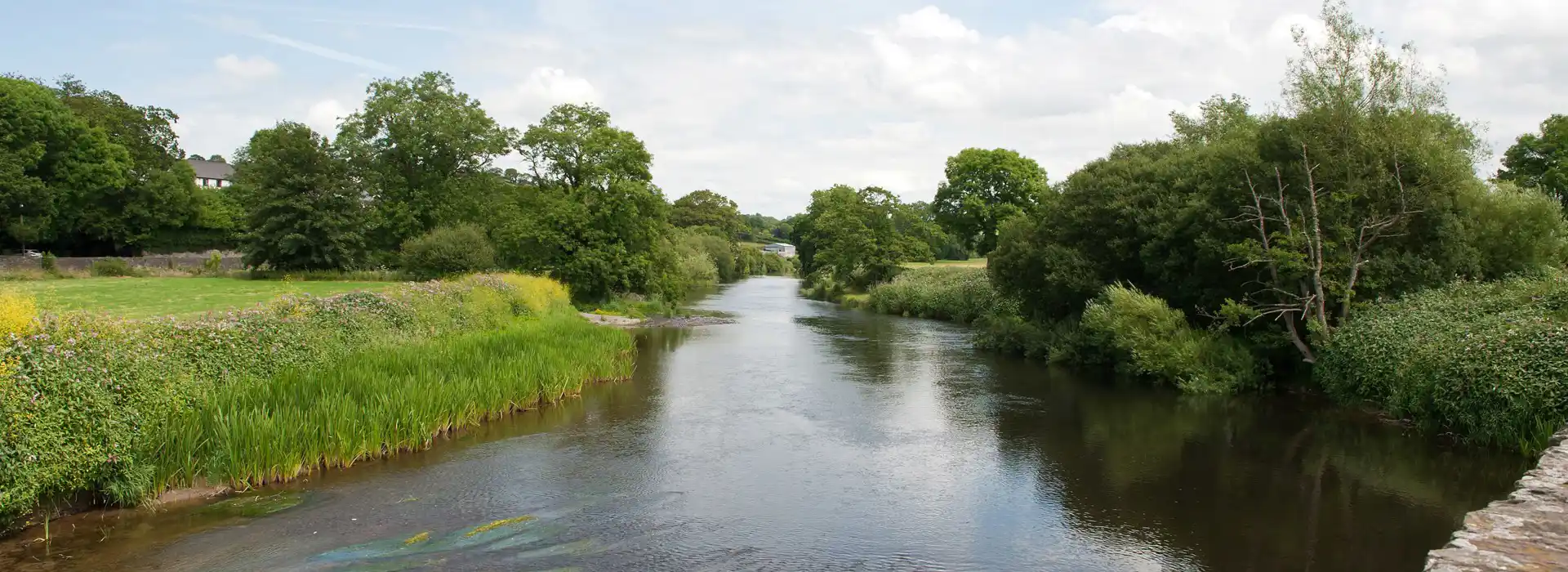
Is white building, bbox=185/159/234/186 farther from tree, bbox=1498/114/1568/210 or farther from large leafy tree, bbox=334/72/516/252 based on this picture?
tree, bbox=1498/114/1568/210

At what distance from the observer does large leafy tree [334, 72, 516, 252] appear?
148 feet

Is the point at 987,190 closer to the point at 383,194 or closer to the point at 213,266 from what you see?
the point at 383,194

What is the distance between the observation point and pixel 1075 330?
24859mm

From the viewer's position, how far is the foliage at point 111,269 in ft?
127

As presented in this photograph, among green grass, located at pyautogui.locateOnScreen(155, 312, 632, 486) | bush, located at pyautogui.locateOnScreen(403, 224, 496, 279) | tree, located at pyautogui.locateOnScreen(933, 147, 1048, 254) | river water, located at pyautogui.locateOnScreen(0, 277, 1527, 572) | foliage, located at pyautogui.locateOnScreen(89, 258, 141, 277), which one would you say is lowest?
river water, located at pyautogui.locateOnScreen(0, 277, 1527, 572)

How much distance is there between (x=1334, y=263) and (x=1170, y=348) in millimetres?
3796

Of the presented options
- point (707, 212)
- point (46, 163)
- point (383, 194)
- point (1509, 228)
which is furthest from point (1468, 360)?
point (707, 212)

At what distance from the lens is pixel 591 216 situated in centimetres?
3694

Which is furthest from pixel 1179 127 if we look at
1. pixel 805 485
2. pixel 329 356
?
pixel 329 356

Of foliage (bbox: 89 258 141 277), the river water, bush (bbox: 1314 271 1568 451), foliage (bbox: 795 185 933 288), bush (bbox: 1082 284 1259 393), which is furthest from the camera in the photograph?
foliage (bbox: 795 185 933 288)

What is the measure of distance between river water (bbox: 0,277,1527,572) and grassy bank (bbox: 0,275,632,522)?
524 mm

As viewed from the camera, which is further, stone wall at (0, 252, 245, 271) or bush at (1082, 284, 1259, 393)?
stone wall at (0, 252, 245, 271)

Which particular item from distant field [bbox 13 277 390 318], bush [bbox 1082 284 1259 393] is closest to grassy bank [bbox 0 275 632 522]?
distant field [bbox 13 277 390 318]

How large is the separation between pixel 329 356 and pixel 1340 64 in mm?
20746
